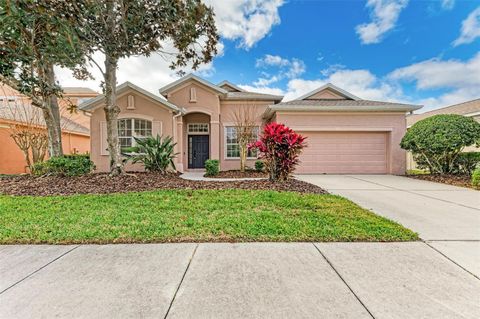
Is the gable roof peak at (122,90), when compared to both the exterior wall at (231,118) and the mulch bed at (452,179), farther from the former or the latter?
the mulch bed at (452,179)

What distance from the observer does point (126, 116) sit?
12109mm

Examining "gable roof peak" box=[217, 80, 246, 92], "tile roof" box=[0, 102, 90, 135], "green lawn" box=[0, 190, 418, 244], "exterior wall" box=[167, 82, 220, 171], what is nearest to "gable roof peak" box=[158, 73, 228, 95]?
"exterior wall" box=[167, 82, 220, 171]

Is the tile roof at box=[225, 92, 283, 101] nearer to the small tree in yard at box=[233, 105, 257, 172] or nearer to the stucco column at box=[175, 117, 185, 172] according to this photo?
the small tree in yard at box=[233, 105, 257, 172]

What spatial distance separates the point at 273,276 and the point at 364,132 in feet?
39.7

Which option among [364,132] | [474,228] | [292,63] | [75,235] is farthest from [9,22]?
[364,132]

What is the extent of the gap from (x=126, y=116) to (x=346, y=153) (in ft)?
39.6

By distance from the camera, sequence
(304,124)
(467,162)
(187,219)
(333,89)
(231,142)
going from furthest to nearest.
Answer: (333,89) → (231,142) → (304,124) → (467,162) → (187,219)

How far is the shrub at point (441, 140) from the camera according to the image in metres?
9.90

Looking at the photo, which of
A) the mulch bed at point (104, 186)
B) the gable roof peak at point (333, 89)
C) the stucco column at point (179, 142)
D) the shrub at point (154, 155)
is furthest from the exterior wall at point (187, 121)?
the gable roof peak at point (333, 89)

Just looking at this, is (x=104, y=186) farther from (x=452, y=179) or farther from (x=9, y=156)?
(x=452, y=179)

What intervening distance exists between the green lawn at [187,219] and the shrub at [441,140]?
24.6 feet

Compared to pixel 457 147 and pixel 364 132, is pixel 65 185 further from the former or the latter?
pixel 457 147

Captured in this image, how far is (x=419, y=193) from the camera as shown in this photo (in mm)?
7262

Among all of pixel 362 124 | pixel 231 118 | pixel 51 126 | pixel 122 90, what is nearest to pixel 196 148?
pixel 231 118
